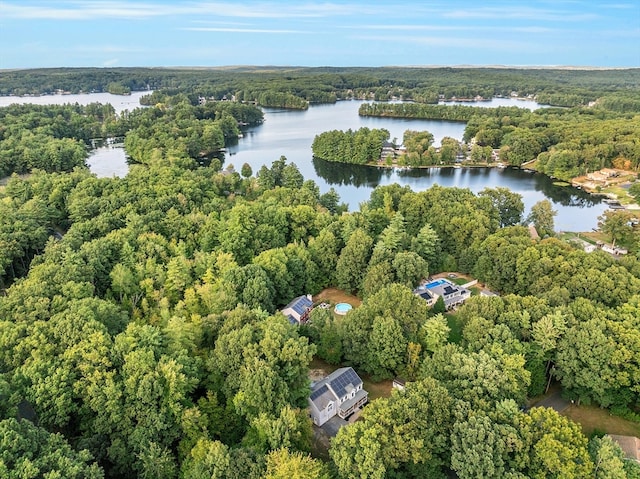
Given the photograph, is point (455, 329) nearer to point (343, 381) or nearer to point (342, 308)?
point (342, 308)

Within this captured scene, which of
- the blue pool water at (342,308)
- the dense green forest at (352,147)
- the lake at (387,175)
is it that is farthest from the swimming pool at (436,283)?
the dense green forest at (352,147)

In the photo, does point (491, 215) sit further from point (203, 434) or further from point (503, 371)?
point (203, 434)

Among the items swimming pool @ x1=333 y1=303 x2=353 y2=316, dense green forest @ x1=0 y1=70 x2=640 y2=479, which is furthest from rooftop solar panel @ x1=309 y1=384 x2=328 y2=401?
swimming pool @ x1=333 y1=303 x2=353 y2=316

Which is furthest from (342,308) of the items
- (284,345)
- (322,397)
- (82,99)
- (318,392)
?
(82,99)

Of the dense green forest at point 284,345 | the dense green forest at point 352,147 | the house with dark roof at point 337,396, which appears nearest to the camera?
the dense green forest at point 284,345

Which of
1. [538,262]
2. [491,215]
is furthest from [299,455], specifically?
[491,215]

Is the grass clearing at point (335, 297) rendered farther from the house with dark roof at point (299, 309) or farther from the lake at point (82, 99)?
the lake at point (82, 99)
